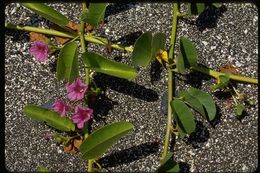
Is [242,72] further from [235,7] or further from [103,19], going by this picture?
[103,19]

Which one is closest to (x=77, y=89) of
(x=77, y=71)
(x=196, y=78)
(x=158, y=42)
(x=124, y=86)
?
(x=77, y=71)

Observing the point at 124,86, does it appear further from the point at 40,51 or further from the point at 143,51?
the point at 40,51

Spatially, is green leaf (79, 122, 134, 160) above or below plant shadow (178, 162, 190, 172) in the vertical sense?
above

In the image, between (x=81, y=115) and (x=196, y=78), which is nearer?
(x=81, y=115)

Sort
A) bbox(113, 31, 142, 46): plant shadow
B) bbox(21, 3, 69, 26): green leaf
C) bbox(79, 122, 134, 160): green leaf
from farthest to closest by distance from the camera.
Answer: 1. bbox(113, 31, 142, 46): plant shadow
2. bbox(21, 3, 69, 26): green leaf
3. bbox(79, 122, 134, 160): green leaf

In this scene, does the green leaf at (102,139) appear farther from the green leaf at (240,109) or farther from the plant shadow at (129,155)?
the green leaf at (240,109)

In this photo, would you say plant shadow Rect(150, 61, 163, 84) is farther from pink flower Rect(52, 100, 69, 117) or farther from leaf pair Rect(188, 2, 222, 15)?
pink flower Rect(52, 100, 69, 117)

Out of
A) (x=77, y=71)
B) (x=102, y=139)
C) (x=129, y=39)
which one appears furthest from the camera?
(x=129, y=39)

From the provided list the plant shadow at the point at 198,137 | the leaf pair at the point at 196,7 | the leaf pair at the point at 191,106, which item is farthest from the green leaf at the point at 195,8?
the plant shadow at the point at 198,137

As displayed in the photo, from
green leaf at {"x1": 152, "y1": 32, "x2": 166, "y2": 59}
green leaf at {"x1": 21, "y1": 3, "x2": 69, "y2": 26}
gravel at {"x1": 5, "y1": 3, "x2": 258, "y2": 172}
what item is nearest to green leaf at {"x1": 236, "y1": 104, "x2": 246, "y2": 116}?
gravel at {"x1": 5, "y1": 3, "x2": 258, "y2": 172}
